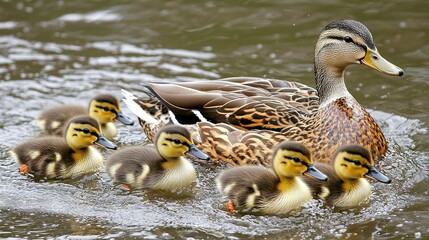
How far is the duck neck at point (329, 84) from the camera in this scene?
7.23m

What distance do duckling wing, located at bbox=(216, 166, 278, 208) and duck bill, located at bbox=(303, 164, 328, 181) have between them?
0.78ft

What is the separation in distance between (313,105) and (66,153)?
198 centimetres

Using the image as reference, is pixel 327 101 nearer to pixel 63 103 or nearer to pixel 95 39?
pixel 63 103

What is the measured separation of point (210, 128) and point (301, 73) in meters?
2.35

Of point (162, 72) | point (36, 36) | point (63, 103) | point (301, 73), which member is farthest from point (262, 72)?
point (36, 36)

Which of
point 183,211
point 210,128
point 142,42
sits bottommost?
point 183,211

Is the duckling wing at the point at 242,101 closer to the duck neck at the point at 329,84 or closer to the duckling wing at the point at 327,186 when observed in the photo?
the duck neck at the point at 329,84

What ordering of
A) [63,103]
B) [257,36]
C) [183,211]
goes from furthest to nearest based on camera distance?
1. [257,36]
2. [63,103]
3. [183,211]

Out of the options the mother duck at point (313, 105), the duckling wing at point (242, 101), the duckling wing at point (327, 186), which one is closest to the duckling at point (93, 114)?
the duckling wing at point (242, 101)

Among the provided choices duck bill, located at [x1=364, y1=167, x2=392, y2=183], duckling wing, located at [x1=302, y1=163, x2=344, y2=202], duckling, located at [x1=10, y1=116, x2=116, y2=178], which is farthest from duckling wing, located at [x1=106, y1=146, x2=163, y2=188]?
duck bill, located at [x1=364, y1=167, x2=392, y2=183]

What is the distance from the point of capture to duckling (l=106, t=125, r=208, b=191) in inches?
266

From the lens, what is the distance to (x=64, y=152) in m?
7.04

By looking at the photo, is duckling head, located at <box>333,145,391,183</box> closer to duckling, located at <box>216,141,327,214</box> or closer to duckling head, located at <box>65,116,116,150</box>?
duckling, located at <box>216,141,327,214</box>

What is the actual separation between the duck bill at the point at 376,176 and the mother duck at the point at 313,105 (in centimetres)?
59
